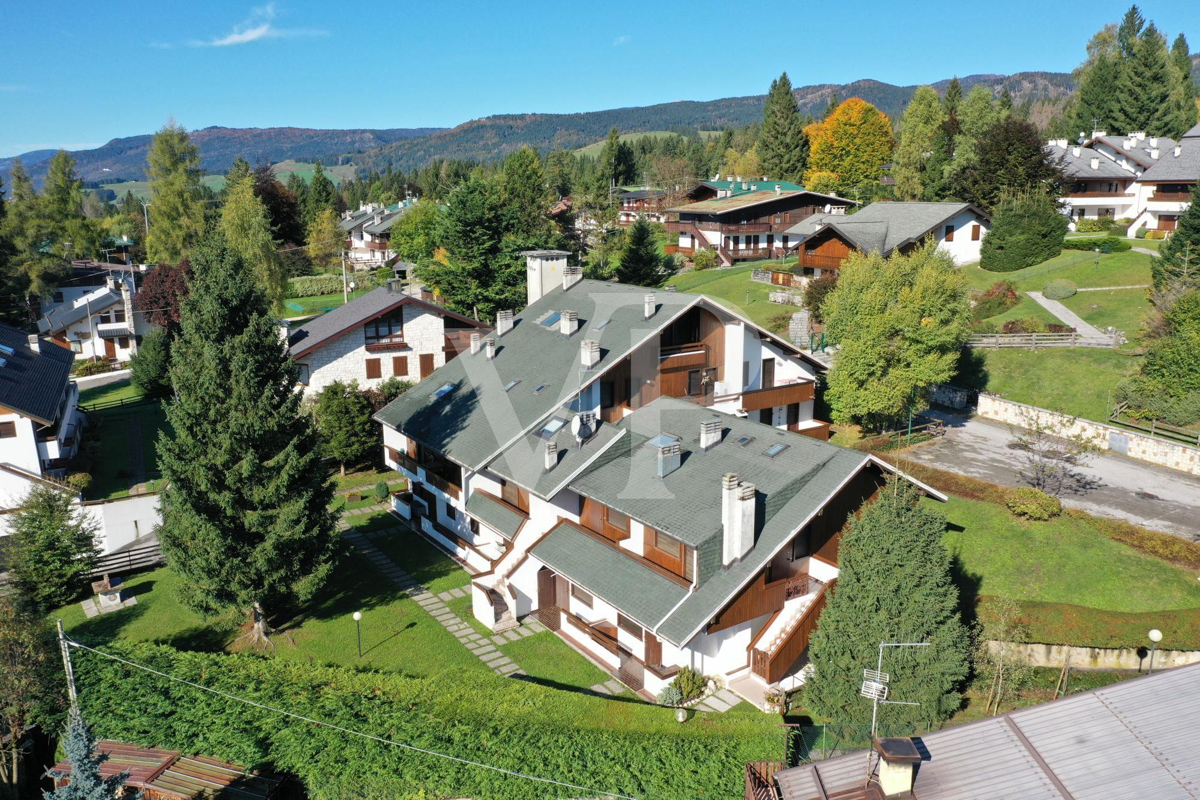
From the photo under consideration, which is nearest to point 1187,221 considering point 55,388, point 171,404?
point 171,404

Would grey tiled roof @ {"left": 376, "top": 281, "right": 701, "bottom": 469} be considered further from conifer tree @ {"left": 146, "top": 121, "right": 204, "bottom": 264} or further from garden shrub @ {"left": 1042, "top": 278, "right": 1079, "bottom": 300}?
conifer tree @ {"left": 146, "top": 121, "right": 204, "bottom": 264}

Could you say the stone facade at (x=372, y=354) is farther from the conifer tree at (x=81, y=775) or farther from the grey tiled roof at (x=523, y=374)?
the conifer tree at (x=81, y=775)

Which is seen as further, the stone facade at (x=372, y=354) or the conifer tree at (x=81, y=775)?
the stone facade at (x=372, y=354)

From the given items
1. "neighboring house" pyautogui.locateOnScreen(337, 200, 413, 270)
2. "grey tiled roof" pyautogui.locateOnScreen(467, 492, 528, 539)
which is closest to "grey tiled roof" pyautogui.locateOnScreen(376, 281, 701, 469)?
"grey tiled roof" pyautogui.locateOnScreen(467, 492, 528, 539)

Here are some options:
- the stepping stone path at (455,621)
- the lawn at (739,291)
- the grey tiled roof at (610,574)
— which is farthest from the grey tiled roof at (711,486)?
the lawn at (739,291)

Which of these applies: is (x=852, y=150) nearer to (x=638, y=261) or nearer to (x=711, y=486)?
(x=638, y=261)

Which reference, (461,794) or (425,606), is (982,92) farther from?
(461,794)
